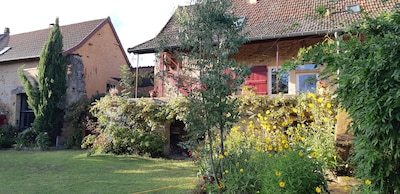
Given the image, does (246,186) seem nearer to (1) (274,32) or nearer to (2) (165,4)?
(2) (165,4)

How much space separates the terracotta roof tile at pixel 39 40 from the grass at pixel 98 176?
8.63m

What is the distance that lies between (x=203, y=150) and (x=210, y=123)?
52cm

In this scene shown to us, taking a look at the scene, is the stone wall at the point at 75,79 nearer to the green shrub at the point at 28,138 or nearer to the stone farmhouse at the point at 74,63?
the stone farmhouse at the point at 74,63

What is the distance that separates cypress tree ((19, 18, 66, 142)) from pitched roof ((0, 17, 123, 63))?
0.79m

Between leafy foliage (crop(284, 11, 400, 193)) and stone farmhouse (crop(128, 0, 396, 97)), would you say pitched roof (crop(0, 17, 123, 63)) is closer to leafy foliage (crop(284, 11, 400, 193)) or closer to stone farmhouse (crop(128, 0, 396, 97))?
stone farmhouse (crop(128, 0, 396, 97))

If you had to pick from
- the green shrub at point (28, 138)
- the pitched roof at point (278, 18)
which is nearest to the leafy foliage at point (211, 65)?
the pitched roof at point (278, 18)

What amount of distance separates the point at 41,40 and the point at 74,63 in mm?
4189

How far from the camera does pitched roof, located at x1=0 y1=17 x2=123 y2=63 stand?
16703 millimetres

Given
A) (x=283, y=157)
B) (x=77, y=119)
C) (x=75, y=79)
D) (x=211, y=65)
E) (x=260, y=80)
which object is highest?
(x=75, y=79)

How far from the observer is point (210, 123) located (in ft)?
14.9

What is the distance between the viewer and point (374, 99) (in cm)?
267

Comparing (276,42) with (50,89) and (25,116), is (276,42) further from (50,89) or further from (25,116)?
(25,116)

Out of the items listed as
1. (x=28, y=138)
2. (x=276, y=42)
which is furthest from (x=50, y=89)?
(x=276, y=42)

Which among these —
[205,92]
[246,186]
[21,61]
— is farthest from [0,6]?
[246,186]
